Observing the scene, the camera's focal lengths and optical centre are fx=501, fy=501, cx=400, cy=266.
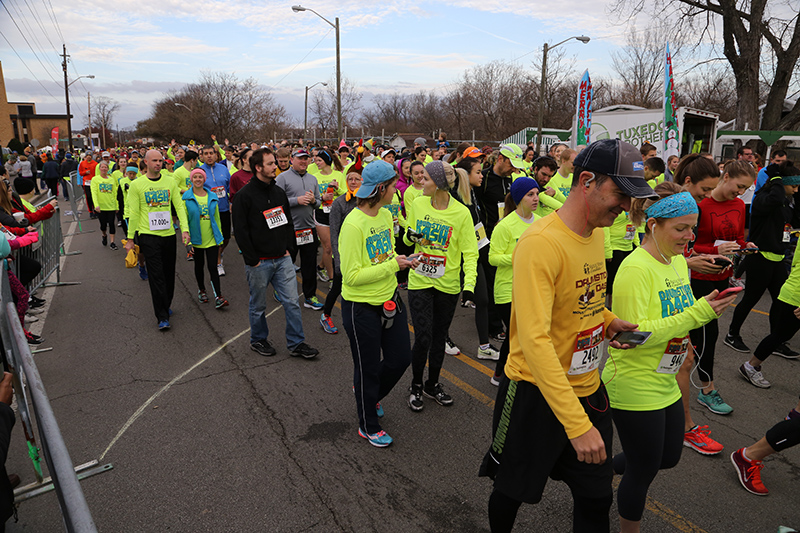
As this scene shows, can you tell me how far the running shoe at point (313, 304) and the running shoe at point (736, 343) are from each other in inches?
205

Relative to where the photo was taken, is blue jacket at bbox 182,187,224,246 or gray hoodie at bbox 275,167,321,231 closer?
blue jacket at bbox 182,187,224,246

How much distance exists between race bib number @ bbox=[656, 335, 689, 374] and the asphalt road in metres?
1.15

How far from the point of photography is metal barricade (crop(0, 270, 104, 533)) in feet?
5.05

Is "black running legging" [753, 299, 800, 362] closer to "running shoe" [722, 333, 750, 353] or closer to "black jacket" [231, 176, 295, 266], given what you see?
"running shoe" [722, 333, 750, 353]

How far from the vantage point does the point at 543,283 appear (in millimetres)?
1940

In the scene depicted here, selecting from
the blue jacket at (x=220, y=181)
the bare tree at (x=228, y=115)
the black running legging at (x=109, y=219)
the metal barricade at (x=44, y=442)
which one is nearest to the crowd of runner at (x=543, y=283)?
the metal barricade at (x=44, y=442)

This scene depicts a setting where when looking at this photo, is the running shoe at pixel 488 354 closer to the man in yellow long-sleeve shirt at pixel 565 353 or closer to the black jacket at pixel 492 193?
the black jacket at pixel 492 193

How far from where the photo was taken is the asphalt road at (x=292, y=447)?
3111 millimetres

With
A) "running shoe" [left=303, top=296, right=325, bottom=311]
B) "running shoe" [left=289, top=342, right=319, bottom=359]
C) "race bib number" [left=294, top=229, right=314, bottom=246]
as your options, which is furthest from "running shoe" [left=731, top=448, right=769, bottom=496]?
"race bib number" [left=294, top=229, right=314, bottom=246]

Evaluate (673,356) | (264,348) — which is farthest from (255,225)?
(673,356)

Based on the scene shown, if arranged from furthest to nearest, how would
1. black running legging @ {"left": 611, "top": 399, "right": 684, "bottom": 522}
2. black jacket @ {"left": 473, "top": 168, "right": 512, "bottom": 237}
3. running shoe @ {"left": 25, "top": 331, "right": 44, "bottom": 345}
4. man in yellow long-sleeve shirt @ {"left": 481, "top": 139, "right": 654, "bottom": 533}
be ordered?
1. black jacket @ {"left": 473, "top": 168, "right": 512, "bottom": 237}
2. running shoe @ {"left": 25, "top": 331, "right": 44, "bottom": 345}
3. black running legging @ {"left": 611, "top": 399, "right": 684, "bottom": 522}
4. man in yellow long-sleeve shirt @ {"left": 481, "top": 139, "right": 654, "bottom": 533}

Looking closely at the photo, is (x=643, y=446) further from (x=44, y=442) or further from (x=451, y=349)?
(x=451, y=349)

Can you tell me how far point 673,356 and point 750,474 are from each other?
1569 millimetres

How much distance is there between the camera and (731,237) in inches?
168
